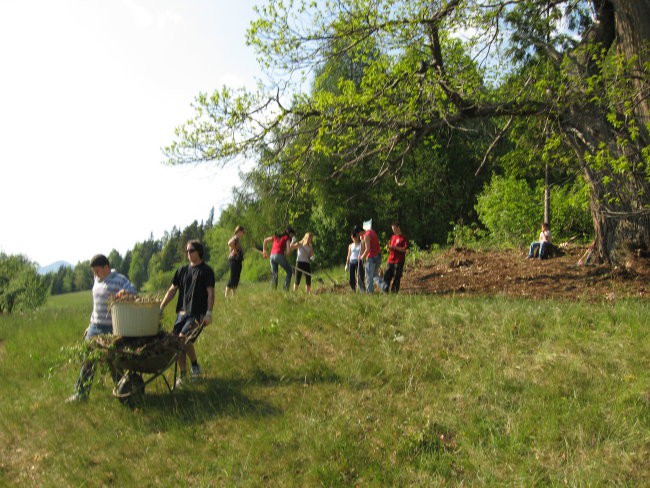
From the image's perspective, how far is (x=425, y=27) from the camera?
36.1ft

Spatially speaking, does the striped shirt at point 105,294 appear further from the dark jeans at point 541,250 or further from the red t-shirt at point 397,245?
the dark jeans at point 541,250

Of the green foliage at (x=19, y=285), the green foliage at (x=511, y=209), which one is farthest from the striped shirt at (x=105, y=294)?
the green foliage at (x=19, y=285)

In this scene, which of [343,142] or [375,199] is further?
[375,199]

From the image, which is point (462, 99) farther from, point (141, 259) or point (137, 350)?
point (141, 259)

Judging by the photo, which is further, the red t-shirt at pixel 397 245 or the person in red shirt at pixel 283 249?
the person in red shirt at pixel 283 249

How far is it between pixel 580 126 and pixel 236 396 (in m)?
9.43

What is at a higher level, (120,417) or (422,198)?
(422,198)

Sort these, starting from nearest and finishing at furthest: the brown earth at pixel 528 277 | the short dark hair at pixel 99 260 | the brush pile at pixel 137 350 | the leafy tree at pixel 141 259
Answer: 1. the brush pile at pixel 137 350
2. the short dark hair at pixel 99 260
3. the brown earth at pixel 528 277
4. the leafy tree at pixel 141 259

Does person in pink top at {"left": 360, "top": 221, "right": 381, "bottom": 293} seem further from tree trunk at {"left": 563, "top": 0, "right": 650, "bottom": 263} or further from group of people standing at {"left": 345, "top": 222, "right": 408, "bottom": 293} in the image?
tree trunk at {"left": 563, "top": 0, "right": 650, "bottom": 263}

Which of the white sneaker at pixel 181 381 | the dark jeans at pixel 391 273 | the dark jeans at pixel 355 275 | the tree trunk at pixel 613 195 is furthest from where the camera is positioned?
the dark jeans at pixel 355 275

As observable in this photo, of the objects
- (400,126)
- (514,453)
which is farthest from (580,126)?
(514,453)

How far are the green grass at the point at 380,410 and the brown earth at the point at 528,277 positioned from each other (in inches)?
113

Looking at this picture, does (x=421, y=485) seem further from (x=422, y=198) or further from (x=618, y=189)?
(x=422, y=198)

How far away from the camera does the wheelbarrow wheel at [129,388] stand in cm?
654
